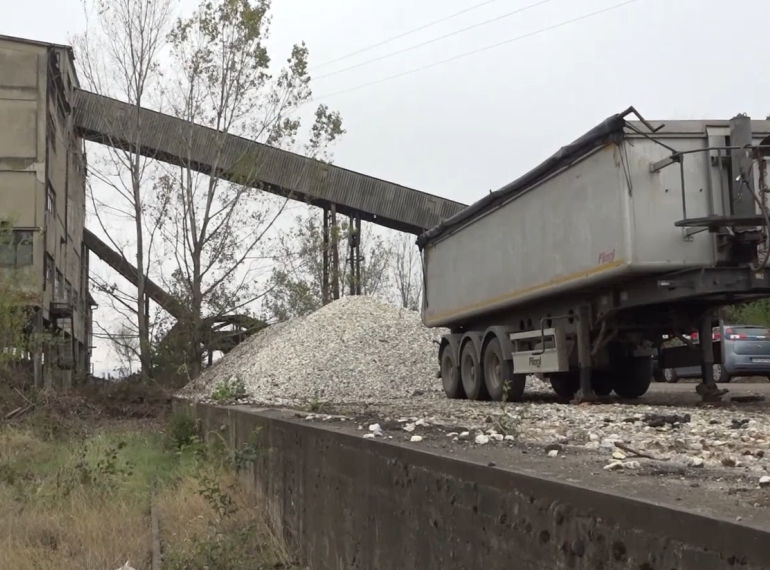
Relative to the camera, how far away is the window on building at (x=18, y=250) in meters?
31.6

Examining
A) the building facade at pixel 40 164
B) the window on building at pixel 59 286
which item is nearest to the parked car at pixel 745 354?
the building facade at pixel 40 164

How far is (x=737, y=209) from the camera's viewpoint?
10.5 meters

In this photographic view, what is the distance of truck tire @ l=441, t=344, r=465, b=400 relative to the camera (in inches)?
686

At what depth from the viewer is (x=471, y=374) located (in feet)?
55.1

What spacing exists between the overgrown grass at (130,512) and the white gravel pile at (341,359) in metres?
5.93

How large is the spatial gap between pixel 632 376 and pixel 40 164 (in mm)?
26624

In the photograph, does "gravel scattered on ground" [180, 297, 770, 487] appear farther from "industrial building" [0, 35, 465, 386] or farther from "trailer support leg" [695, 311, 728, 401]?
"industrial building" [0, 35, 465, 386]

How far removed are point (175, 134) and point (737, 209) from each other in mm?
26690

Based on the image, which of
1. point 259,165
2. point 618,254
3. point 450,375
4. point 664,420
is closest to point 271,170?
A: point 259,165

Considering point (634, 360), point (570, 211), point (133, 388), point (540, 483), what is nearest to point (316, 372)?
point (133, 388)

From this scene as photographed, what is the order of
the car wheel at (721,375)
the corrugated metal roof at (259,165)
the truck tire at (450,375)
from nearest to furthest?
the truck tire at (450,375)
the car wheel at (721,375)
the corrugated metal roof at (259,165)

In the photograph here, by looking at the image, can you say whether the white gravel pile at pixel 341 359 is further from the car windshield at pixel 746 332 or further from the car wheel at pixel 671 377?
the car windshield at pixel 746 332

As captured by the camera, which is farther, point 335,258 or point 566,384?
point 335,258

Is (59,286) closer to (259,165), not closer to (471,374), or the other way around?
(259,165)
